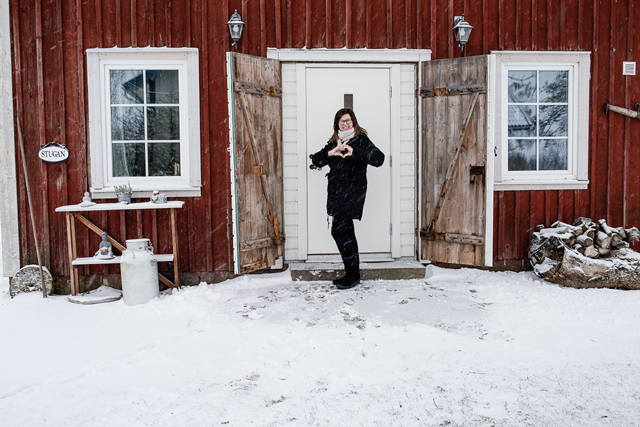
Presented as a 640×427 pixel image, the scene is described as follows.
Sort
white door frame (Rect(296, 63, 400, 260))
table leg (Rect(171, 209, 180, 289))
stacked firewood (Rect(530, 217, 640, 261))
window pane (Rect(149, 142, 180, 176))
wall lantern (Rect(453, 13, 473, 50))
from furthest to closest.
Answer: white door frame (Rect(296, 63, 400, 260)) → window pane (Rect(149, 142, 180, 176)) → wall lantern (Rect(453, 13, 473, 50)) → stacked firewood (Rect(530, 217, 640, 261)) → table leg (Rect(171, 209, 180, 289))

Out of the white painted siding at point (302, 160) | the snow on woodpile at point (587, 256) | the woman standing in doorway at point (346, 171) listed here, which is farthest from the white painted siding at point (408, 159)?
the snow on woodpile at point (587, 256)

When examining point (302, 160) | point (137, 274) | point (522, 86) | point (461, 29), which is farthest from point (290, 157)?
point (522, 86)

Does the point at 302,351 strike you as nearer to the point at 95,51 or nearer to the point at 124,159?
the point at 124,159

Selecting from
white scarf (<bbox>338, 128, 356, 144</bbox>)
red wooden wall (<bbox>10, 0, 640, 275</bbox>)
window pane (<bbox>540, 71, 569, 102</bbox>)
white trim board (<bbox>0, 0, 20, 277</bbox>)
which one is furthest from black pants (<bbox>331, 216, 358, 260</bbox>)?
white trim board (<bbox>0, 0, 20, 277</bbox>)

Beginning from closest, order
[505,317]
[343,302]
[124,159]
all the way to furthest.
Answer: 1. [505,317]
2. [343,302]
3. [124,159]

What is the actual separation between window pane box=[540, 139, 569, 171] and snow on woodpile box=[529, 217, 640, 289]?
31.4 inches

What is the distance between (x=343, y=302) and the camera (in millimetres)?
4543

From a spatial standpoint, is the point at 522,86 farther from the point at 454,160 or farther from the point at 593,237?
the point at 593,237

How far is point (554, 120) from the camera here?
5.96 meters

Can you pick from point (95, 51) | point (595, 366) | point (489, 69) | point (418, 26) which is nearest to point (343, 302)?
point (595, 366)

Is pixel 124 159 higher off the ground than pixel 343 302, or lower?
higher

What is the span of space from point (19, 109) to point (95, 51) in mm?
1112

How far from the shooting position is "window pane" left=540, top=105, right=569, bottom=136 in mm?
5945

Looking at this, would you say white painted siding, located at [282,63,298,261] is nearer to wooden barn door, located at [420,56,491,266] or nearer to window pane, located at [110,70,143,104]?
wooden barn door, located at [420,56,491,266]
